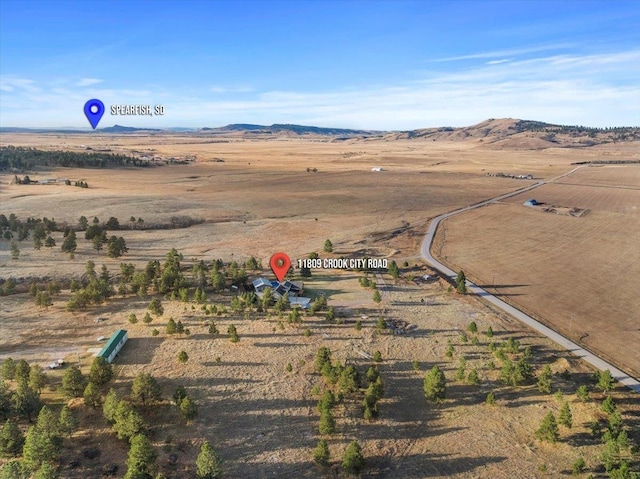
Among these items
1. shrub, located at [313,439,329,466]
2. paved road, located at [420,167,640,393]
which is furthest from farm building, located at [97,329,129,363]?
paved road, located at [420,167,640,393]

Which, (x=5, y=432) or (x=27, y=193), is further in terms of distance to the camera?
(x=27, y=193)

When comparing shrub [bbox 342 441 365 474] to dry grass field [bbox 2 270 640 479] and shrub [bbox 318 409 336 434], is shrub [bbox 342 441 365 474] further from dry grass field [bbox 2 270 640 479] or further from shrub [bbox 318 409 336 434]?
shrub [bbox 318 409 336 434]

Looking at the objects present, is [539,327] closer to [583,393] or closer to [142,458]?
[583,393]

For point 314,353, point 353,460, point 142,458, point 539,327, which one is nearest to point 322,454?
point 353,460

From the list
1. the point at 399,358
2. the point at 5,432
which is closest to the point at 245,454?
the point at 5,432

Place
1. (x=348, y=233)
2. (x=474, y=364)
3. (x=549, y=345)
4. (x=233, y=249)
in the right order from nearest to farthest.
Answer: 1. (x=474, y=364)
2. (x=549, y=345)
3. (x=233, y=249)
4. (x=348, y=233)

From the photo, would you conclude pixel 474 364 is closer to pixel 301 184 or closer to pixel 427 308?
pixel 427 308

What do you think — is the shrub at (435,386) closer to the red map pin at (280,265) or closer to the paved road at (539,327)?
the paved road at (539,327)

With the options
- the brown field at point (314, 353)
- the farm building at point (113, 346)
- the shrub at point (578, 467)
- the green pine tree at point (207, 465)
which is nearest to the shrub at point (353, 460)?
the brown field at point (314, 353)
